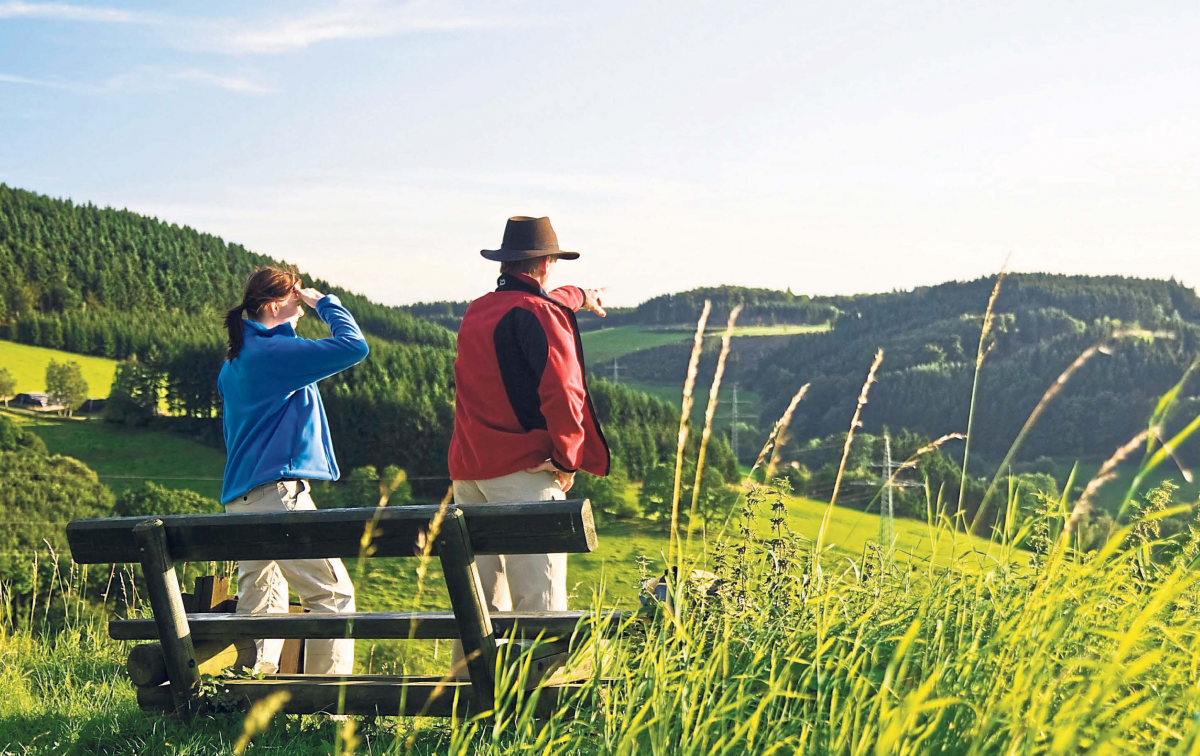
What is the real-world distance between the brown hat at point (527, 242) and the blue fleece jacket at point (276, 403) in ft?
2.39

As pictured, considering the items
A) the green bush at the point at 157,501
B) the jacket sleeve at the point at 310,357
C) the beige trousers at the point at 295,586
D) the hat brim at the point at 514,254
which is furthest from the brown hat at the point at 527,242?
the green bush at the point at 157,501

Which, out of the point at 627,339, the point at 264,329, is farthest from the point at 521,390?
the point at 627,339

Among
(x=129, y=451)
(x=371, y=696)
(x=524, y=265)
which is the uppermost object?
(x=524, y=265)

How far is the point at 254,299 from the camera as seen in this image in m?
4.36

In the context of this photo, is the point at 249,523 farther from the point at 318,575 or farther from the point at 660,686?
the point at 660,686

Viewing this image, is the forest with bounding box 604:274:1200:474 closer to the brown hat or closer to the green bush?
the green bush

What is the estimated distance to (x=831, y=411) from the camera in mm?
98000

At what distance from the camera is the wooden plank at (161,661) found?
350cm

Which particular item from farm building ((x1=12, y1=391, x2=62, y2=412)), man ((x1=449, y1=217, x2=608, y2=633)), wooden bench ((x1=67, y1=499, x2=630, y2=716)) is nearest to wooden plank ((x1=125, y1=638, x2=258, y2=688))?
wooden bench ((x1=67, y1=499, x2=630, y2=716))

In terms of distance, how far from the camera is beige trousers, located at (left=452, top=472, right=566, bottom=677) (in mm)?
3871

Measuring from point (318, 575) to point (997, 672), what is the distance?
294 cm

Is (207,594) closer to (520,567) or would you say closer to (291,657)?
(291,657)

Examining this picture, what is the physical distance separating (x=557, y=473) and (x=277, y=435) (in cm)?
124

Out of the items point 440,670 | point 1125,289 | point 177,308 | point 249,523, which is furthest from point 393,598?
point 1125,289
